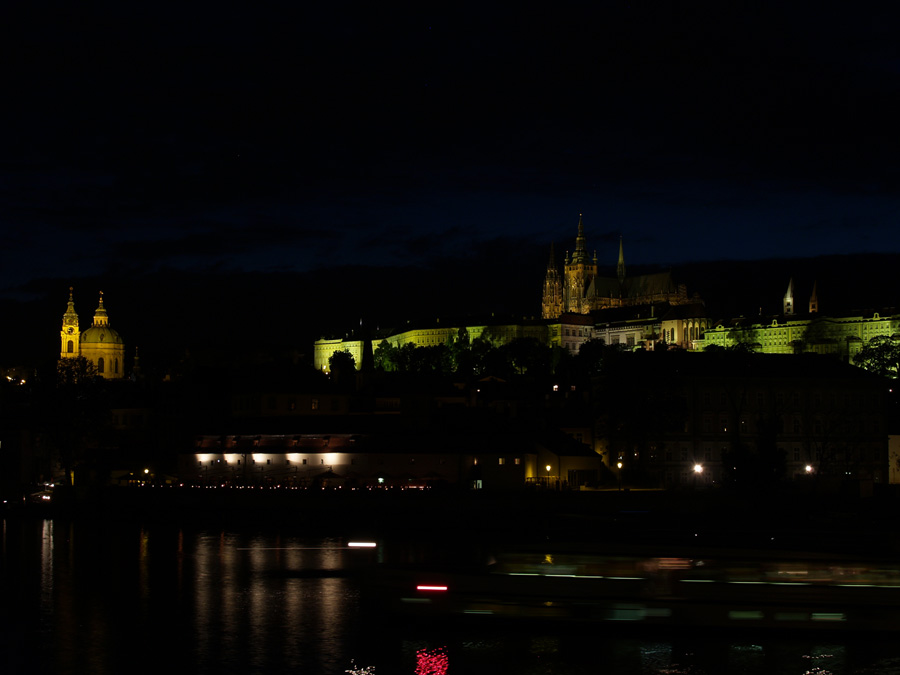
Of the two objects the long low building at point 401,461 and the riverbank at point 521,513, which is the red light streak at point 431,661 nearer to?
the riverbank at point 521,513

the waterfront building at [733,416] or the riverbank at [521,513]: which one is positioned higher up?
the waterfront building at [733,416]

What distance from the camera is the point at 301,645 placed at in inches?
1190

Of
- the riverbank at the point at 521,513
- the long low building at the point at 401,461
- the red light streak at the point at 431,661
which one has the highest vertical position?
the long low building at the point at 401,461

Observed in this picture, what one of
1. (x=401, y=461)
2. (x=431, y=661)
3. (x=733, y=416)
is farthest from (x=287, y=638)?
(x=733, y=416)

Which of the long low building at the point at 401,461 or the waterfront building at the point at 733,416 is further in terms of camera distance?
the waterfront building at the point at 733,416

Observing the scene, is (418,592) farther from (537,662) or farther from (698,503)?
(698,503)

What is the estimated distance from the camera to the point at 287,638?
3102cm

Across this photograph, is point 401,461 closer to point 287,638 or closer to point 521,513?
point 521,513

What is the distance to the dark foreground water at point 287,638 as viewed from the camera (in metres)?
27.9

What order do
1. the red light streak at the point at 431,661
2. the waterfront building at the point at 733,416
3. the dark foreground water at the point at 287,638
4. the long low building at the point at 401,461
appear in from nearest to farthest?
the red light streak at the point at 431,661 → the dark foreground water at the point at 287,638 → the long low building at the point at 401,461 → the waterfront building at the point at 733,416

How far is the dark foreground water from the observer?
2786 centimetres

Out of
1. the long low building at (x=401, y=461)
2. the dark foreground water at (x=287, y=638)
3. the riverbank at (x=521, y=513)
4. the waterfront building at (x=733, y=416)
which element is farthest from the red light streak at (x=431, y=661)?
the waterfront building at (x=733, y=416)

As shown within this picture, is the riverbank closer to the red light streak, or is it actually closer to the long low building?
the long low building

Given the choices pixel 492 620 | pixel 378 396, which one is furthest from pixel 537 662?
pixel 378 396
